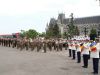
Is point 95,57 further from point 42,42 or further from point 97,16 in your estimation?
point 97,16

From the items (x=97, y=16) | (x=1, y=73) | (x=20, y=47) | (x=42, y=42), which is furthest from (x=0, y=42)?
(x=97, y=16)

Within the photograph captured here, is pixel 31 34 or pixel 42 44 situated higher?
pixel 31 34

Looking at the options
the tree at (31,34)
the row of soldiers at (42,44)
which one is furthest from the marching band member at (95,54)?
the tree at (31,34)

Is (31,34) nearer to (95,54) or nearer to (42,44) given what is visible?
(42,44)

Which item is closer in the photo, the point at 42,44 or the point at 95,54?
the point at 95,54

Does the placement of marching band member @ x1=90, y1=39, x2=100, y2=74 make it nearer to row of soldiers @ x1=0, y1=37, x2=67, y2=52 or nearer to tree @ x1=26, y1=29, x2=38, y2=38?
row of soldiers @ x1=0, y1=37, x2=67, y2=52

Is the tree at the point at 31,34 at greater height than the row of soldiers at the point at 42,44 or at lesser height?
greater

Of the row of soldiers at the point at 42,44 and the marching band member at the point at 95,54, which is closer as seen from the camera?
the marching band member at the point at 95,54

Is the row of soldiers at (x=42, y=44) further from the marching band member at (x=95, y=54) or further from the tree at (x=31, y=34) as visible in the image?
the tree at (x=31, y=34)

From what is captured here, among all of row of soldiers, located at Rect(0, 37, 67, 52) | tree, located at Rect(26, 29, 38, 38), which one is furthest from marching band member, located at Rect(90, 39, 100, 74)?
tree, located at Rect(26, 29, 38, 38)

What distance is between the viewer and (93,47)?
16.5 metres

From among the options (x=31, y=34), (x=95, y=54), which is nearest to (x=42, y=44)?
(x=95, y=54)

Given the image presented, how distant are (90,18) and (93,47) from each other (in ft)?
599

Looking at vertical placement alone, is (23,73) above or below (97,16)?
below
